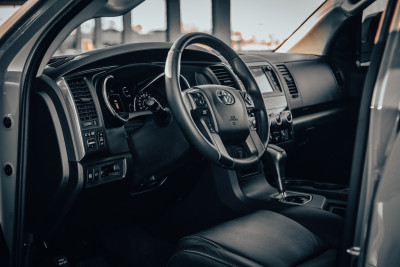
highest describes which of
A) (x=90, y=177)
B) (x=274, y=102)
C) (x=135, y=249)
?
(x=274, y=102)

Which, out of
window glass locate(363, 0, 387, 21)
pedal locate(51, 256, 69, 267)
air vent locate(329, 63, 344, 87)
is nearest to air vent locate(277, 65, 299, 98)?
air vent locate(329, 63, 344, 87)

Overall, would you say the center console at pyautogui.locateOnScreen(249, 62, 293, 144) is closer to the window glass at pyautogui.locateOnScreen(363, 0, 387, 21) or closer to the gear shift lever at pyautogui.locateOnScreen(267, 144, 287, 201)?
the gear shift lever at pyautogui.locateOnScreen(267, 144, 287, 201)

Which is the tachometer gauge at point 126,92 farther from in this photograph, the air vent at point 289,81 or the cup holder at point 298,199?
the air vent at point 289,81

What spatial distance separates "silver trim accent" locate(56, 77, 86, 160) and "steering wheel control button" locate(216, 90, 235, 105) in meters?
0.53

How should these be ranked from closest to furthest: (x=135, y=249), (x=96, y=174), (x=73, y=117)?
(x=73, y=117) < (x=96, y=174) < (x=135, y=249)

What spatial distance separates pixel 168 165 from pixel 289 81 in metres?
1.41

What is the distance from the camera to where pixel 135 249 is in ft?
7.89

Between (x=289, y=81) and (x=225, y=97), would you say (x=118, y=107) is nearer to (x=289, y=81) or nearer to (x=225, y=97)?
(x=225, y=97)

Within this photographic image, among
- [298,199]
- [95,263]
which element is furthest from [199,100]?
[95,263]

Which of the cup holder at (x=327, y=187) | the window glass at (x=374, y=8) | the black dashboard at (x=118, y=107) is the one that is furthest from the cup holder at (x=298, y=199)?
the window glass at (x=374, y=8)

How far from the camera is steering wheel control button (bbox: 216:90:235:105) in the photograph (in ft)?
5.27

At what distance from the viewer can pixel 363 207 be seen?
0.98 m

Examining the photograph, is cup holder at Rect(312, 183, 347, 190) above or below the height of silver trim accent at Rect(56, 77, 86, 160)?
below

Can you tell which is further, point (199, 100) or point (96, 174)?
point (96, 174)
